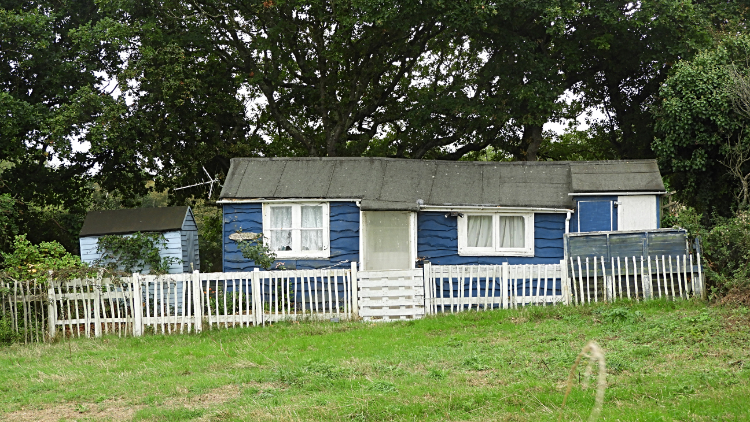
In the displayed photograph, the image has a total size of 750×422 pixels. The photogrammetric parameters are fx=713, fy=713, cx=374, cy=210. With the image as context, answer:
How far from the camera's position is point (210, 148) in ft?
89.5

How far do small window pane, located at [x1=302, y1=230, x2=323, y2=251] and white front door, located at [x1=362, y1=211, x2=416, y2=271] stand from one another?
1111 millimetres

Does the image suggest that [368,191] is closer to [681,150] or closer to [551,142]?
[681,150]

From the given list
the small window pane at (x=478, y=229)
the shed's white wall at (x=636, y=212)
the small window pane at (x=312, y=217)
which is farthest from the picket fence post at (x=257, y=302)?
the shed's white wall at (x=636, y=212)

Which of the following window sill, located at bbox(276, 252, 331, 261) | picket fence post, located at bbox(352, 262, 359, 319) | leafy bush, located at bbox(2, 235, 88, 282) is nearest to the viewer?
leafy bush, located at bbox(2, 235, 88, 282)

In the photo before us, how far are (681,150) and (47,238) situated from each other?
21527 mm

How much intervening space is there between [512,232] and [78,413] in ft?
39.6

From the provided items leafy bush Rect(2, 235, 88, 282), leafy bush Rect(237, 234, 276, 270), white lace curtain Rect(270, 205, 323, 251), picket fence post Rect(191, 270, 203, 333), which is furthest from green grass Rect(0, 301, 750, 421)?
white lace curtain Rect(270, 205, 323, 251)

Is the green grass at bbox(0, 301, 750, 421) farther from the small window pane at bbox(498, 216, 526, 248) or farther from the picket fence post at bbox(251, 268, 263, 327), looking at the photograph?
the small window pane at bbox(498, 216, 526, 248)

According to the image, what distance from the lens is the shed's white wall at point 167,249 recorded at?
63.0 ft

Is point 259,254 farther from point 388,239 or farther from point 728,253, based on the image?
point 728,253

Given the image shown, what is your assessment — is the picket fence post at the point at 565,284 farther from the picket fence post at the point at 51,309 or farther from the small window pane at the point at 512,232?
the picket fence post at the point at 51,309

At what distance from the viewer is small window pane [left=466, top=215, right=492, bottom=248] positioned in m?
18.2

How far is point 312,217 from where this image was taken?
18.1 m

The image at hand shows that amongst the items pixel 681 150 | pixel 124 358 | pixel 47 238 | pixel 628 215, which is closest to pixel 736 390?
pixel 124 358
